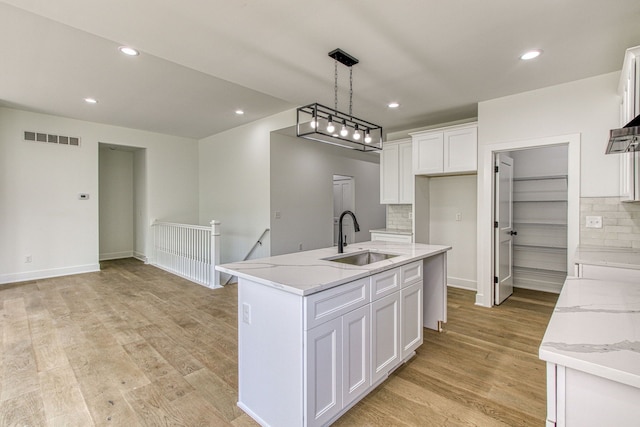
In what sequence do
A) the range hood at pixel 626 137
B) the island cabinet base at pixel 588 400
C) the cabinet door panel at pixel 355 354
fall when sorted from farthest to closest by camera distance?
the cabinet door panel at pixel 355 354 → the range hood at pixel 626 137 → the island cabinet base at pixel 588 400

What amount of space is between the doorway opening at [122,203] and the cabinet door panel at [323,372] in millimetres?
6455

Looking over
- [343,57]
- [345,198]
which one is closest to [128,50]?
[343,57]

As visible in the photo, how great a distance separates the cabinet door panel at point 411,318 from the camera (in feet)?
8.04

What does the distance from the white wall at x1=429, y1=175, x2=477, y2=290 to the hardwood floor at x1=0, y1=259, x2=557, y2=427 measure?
0.77m

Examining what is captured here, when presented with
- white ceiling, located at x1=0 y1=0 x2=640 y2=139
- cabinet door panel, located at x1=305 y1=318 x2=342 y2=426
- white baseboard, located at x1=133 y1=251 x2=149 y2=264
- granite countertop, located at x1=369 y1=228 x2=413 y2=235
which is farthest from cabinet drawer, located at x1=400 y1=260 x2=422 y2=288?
white baseboard, located at x1=133 y1=251 x2=149 y2=264

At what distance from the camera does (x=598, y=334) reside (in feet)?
3.47

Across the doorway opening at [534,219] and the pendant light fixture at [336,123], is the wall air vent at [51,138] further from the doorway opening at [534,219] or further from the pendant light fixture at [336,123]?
the doorway opening at [534,219]

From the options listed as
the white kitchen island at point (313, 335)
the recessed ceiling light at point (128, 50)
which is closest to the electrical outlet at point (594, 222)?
the white kitchen island at point (313, 335)

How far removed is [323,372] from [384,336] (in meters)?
0.68

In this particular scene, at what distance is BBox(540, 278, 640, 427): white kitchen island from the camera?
836 millimetres

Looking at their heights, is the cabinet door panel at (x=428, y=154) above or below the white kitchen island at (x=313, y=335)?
above

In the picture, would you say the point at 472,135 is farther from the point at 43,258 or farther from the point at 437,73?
the point at 43,258

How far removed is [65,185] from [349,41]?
19.7 feet

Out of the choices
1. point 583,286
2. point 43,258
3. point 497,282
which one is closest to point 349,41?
point 583,286
